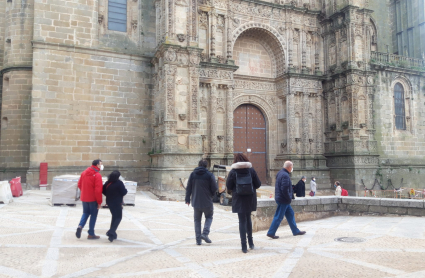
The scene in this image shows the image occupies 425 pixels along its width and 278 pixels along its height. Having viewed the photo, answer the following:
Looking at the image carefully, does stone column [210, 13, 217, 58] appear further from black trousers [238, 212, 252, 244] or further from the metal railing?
black trousers [238, 212, 252, 244]

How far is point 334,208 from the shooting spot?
34.6 feet

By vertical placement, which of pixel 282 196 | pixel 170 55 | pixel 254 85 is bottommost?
pixel 282 196

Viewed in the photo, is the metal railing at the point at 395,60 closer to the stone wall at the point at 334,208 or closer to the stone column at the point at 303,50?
the stone column at the point at 303,50

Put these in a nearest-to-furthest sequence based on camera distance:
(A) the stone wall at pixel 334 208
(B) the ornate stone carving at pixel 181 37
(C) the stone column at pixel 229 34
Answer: (A) the stone wall at pixel 334 208 → (B) the ornate stone carving at pixel 181 37 → (C) the stone column at pixel 229 34

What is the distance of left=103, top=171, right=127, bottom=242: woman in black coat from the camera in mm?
7141

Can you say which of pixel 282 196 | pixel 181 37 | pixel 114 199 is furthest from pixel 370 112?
pixel 114 199

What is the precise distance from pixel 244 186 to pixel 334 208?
5365 millimetres

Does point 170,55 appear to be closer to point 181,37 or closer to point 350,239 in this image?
point 181,37

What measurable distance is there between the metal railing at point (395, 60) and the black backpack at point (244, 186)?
19.2 meters

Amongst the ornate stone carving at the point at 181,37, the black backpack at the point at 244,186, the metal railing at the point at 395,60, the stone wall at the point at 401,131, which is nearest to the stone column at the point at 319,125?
the stone wall at the point at 401,131

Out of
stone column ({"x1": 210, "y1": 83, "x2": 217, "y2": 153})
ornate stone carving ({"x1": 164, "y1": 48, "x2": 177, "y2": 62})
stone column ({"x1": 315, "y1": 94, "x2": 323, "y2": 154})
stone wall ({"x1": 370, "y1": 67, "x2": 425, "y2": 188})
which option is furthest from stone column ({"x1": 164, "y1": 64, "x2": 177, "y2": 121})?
stone wall ({"x1": 370, "y1": 67, "x2": 425, "y2": 188})

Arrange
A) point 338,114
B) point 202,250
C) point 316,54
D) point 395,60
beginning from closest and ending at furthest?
point 202,250
point 338,114
point 316,54
point 395,60

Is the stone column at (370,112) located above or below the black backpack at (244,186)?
above

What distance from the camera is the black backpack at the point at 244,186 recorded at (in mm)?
6359
